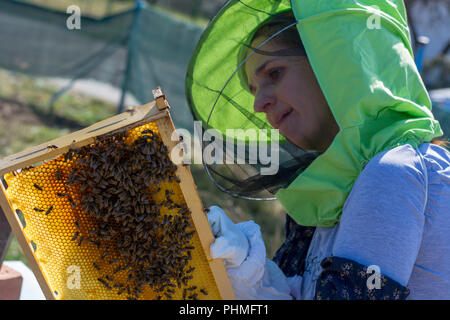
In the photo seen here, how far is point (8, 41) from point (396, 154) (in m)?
8.39

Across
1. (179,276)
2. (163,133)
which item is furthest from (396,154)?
(179,276)

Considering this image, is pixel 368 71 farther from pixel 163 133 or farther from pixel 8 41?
pixel 8 41

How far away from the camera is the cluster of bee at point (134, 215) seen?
193 cm

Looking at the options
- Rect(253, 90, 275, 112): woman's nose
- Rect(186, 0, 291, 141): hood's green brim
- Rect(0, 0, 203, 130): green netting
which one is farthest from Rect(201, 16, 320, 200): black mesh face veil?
Rect(0, 0, 203, 130): green netting

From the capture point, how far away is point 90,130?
2.07m

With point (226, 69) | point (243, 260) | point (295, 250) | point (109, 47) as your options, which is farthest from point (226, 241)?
point (109, 47)

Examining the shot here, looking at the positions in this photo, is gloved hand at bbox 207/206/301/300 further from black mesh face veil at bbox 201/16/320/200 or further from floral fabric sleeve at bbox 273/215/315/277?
black mesh face veil at bbox 201/16/320/200

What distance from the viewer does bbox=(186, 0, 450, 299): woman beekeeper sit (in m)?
1.69

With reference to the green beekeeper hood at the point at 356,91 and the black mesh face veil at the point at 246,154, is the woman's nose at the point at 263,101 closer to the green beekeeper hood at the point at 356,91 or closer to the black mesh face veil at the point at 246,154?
the black mesh face veil at the point at 246,154

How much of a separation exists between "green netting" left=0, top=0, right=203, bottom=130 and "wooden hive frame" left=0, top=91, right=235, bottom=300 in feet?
20.0

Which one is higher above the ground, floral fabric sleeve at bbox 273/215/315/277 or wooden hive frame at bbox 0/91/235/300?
wooden hive frame at bbox 0/91/235/300

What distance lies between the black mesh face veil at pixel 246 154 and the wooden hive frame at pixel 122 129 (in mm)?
498

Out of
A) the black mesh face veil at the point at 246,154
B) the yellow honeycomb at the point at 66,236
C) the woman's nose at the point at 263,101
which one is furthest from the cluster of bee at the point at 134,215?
the woman's nose at the point at 263,101

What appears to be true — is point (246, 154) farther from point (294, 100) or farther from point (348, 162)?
point (348, 162)
